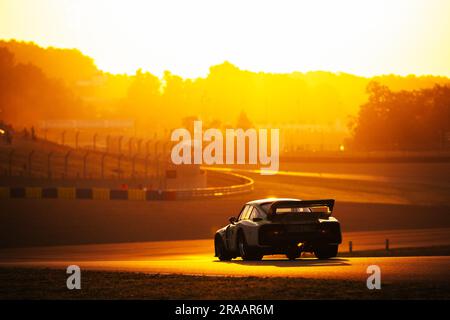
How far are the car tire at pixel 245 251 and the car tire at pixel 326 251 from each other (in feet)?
4.48

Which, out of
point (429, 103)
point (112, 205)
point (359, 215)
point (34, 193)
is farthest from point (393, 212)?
point (429, 103)

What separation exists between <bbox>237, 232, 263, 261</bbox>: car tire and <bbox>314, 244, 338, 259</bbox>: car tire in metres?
1.37

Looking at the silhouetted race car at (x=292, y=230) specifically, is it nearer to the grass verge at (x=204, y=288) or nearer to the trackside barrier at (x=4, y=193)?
the grass verge at (x=204, y=288)

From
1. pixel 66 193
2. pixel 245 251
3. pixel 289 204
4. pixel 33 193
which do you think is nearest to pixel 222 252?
pixel 245 251

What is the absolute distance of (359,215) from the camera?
208 feet

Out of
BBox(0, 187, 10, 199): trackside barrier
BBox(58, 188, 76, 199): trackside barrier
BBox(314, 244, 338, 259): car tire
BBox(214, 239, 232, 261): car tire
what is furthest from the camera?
BBox(58, 188, 76, 199): trackside barrier

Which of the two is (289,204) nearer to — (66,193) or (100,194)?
(66,193)

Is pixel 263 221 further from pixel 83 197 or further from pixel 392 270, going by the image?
pixel 83 197

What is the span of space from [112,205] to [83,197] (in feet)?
10.3

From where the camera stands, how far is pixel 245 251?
22.9 m

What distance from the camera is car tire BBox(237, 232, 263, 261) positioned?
73.9 feet

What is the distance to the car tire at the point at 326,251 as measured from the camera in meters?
22.3
